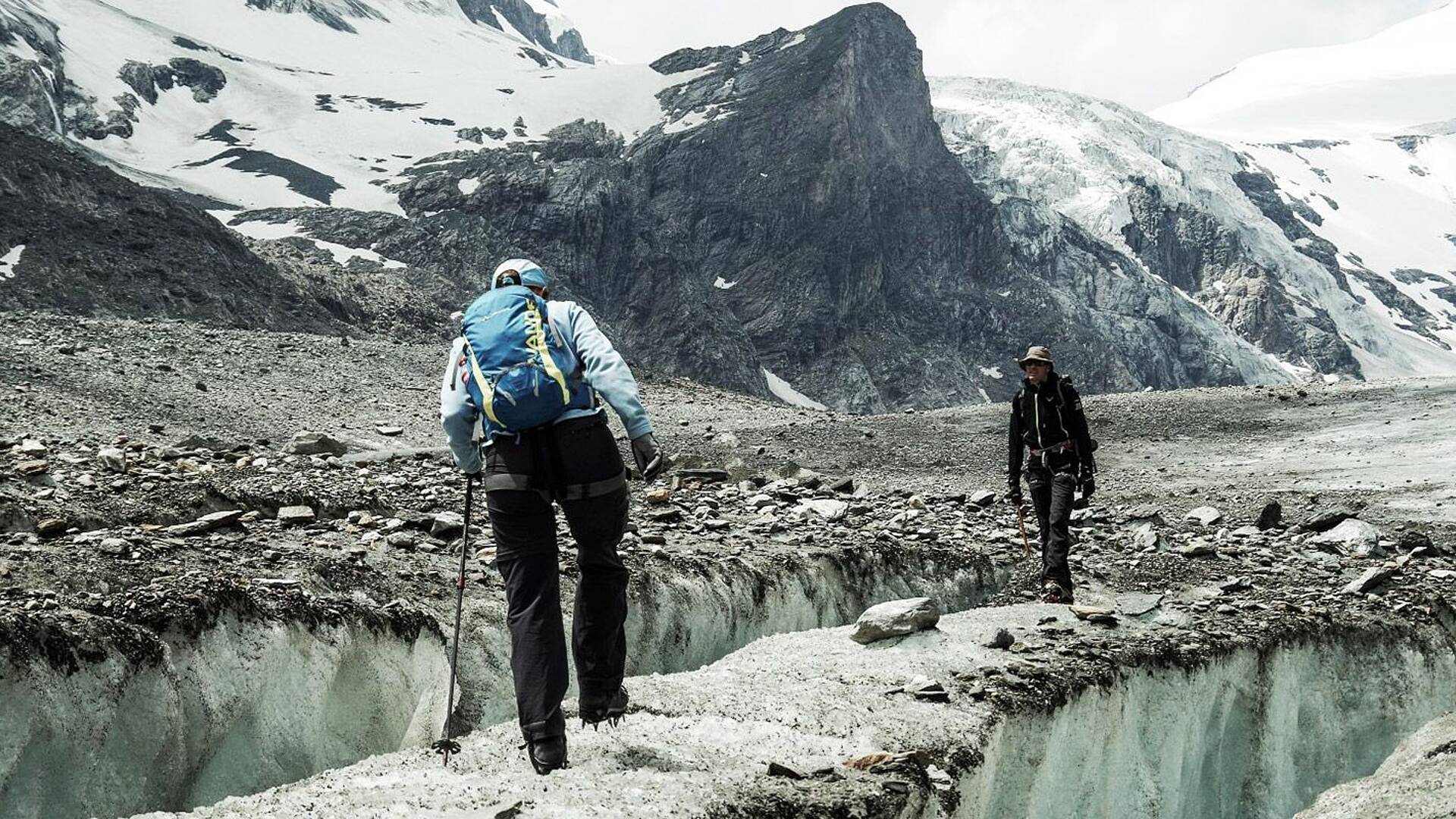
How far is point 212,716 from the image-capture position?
626cm

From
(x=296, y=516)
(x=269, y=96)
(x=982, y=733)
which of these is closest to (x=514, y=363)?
(x=982, y=733)

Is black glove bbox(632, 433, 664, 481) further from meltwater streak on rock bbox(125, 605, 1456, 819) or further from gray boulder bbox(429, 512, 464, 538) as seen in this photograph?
gray boulder bbox(429, 512, 464, 538)

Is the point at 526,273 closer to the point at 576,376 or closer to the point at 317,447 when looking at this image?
the point at 576,376

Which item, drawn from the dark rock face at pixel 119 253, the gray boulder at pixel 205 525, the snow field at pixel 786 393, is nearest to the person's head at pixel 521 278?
the gray boulder at pixel 205 525

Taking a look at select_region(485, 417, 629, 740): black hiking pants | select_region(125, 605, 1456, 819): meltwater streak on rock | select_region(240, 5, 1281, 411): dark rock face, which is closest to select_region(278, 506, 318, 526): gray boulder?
select_region(125, 605, 1456, 819): meltwater streak on rock

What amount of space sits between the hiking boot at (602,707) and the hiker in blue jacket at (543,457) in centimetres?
40

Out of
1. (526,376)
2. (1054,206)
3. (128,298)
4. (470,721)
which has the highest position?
(1054,206)

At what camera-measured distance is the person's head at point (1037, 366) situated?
9.55 m

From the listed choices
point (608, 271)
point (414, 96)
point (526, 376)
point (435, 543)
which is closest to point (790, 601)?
point (435, 543)

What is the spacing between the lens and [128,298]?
5116 cm

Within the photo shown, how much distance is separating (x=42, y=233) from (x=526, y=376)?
55010 millimetres

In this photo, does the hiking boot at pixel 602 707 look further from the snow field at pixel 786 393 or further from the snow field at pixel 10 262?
the snow field at pixel 786 393

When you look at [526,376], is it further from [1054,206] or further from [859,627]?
[1054,206]

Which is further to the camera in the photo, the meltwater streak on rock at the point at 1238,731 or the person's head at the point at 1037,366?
the person's head at the point at 1037,366
